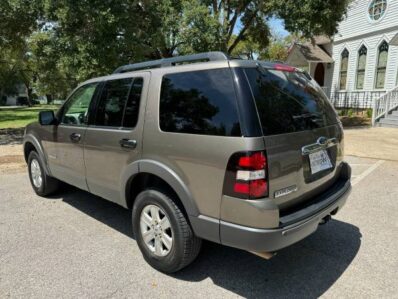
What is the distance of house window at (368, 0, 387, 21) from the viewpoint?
57.7 ft

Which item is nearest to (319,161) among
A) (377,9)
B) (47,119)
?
(47,119)

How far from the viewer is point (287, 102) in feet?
9.98

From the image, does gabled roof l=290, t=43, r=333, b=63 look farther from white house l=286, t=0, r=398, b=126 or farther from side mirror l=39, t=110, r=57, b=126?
side mirror l=39, t=110, r=57, b=126

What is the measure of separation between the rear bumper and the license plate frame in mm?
352

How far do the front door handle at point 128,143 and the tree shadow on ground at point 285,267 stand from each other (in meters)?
1.27

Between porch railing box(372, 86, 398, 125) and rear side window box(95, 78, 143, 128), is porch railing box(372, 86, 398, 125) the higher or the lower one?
the lower one

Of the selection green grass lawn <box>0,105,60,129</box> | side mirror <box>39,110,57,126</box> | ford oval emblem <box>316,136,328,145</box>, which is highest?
side mirror <box>39,110,57,126</box>

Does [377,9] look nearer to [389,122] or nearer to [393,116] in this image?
[393,116]

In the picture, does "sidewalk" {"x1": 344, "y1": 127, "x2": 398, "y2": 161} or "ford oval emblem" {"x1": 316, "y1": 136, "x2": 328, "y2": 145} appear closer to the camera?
"ford oval emblem" {"x1": 316, "y1": 136, "x2": 328, "y2": 145}

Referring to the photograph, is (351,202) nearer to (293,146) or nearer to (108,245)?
(293,146)

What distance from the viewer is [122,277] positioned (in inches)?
127

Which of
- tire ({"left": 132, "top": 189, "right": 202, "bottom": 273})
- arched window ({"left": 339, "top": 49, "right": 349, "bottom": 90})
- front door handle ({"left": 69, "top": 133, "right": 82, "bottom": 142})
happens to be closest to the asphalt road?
tire ({"left": 132, "top": 189, "right": 202, "bottom": 273})

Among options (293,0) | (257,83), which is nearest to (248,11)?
(293,0)

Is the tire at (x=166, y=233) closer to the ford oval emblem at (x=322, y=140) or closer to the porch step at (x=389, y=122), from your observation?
the ford oval emblem at (x=322, y=140)
